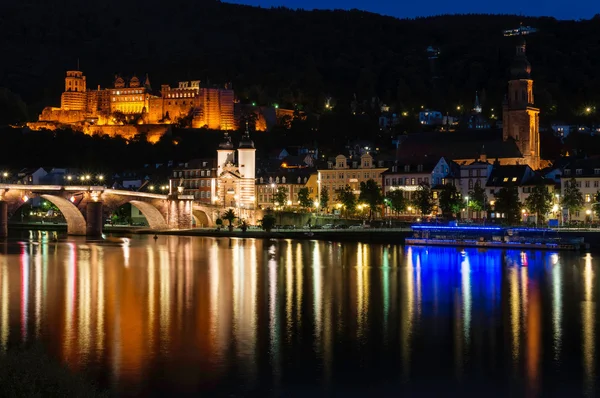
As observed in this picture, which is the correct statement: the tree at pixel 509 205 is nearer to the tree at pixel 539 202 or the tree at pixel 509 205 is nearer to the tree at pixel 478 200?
the tree at pixel 539 202

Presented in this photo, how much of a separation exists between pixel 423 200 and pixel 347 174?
12663mm

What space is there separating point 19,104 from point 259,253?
103 m

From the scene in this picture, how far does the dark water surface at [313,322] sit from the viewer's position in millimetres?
23969

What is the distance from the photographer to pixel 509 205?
7288 cm

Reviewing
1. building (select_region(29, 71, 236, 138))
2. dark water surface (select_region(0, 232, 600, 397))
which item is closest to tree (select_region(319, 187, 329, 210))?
dark water surface (select_region(0, 232, 600, 397))

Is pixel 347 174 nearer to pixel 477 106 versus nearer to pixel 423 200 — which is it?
pixel 423 200

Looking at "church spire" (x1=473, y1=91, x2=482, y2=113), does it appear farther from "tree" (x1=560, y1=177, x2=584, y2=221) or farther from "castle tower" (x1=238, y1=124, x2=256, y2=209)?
"tree" (x1=560, y1=177, x2=584, y2=221)

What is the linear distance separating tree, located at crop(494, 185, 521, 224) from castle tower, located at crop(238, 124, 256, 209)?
2207 centimetres

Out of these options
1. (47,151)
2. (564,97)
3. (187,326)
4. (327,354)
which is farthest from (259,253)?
(564,97)

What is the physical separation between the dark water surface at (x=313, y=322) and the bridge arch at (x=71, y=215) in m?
19.0

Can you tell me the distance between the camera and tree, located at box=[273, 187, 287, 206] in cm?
8762

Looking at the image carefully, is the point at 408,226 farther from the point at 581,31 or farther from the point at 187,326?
the point at 581,31

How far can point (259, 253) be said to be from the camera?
57781 millimetres

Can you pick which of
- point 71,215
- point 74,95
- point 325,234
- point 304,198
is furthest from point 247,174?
point 74,95
